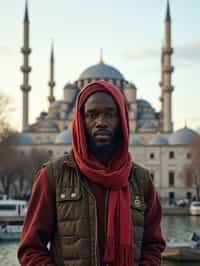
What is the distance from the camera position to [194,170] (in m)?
43.0

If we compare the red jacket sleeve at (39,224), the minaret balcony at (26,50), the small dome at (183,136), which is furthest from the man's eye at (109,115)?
the minaret balcony at (26,50)

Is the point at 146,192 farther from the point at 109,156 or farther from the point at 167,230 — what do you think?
the point at 167,230

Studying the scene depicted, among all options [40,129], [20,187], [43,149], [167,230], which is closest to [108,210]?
[167,230]

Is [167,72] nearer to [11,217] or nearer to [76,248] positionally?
[11,217]

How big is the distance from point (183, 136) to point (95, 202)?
4800 centimetres

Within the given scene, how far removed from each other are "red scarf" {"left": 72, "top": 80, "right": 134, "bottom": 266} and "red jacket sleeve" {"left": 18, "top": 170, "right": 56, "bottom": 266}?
18 cm

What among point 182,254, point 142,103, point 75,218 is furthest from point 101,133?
point 142,103

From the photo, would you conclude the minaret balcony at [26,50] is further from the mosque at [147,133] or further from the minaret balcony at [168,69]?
the minaret balcony at [168,69]

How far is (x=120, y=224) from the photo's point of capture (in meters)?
2.61

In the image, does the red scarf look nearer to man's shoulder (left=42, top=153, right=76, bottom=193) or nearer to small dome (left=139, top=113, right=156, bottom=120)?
man's shoulder (left=42, top=153, right=76, bottom=193)

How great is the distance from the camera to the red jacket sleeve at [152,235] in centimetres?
274

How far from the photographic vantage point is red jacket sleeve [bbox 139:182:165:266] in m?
2.74

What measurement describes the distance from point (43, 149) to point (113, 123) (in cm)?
4855

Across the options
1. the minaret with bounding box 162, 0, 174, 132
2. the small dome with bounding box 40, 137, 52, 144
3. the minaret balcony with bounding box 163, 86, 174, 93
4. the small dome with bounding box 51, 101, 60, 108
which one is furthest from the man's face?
the small dome with bounding box 51, 101, 60, 108
